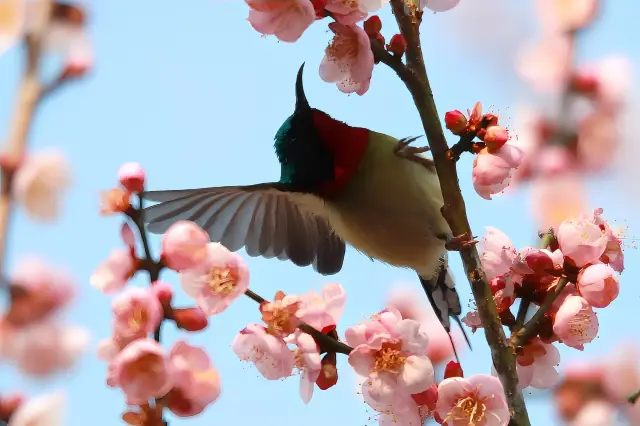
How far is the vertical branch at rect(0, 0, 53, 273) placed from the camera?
4.74ft

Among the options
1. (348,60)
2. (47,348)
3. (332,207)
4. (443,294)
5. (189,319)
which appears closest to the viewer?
(189,319)

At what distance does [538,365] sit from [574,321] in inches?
7.4

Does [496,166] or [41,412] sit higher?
[496,166]

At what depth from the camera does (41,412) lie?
1.50 meters

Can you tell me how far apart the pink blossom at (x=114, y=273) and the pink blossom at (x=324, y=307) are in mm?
308

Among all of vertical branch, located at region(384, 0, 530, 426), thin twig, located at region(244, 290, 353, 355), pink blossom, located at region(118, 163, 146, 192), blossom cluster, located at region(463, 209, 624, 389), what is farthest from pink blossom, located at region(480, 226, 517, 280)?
pink blossom, located at region(118, 163, 146, 192)

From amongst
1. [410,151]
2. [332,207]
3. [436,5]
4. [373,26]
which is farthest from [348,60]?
[332,207]

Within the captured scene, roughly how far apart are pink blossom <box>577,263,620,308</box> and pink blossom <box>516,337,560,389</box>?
171 millimetres

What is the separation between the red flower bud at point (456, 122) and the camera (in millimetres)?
1382

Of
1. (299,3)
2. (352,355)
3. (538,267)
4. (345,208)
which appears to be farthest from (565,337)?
(345,208)

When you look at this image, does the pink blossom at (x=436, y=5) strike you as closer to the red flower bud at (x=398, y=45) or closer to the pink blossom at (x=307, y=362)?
the red flower bud at (x=398, y=45)

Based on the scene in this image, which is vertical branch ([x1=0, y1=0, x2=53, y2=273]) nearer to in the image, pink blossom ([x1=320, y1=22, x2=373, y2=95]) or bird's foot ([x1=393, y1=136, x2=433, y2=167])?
pink blossom ([x1=320, y1=22, x2=373, y2=95])

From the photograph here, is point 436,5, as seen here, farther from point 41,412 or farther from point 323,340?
point 41,412

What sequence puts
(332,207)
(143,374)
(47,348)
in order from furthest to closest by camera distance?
(332,207) < (47,348) < (143,374)
